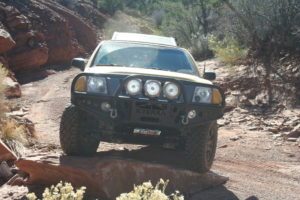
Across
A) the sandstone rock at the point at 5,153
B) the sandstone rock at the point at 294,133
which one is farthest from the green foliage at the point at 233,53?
the sandstone rock at the point at 5,153

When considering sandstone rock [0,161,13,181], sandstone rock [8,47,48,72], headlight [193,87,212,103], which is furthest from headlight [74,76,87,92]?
sandstone rock [8,47,48,72]

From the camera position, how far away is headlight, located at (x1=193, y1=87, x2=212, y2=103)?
16.8 ft

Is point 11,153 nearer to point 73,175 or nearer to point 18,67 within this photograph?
point 73,175

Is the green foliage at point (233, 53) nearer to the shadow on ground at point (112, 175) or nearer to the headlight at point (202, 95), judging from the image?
the shadow on ground at point (112, 175)

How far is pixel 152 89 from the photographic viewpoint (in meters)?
4.86

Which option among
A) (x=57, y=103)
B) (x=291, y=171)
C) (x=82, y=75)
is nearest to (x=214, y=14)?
(x=57, y=103)

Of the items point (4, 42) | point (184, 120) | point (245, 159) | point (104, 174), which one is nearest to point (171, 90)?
point (184, 120)

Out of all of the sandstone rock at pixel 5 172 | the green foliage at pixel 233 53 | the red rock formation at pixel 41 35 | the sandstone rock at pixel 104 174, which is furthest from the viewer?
the red rock formation at pixel 41 35

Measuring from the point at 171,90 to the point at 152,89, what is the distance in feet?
0.74

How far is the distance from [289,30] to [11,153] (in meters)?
8.88

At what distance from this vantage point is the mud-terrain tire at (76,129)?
5.14 meters

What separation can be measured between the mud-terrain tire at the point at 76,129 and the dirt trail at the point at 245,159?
1365 millimetres

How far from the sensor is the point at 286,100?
35.6 feet

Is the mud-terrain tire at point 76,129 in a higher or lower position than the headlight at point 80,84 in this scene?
lower
